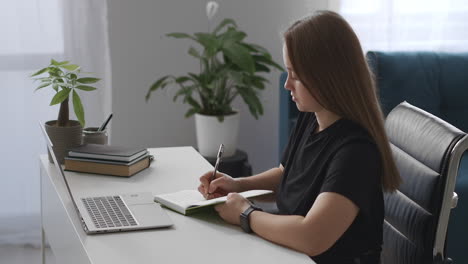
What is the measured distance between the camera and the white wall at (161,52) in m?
3.86

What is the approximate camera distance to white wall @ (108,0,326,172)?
386 centimetres

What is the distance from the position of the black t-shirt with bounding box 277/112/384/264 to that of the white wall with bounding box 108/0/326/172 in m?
2.10

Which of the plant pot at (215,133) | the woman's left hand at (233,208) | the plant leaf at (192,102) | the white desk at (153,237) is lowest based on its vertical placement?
the plant pot at (215,133)

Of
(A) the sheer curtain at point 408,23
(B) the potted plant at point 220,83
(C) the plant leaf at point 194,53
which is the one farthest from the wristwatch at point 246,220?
(A) the sheer curtain at point 408,23

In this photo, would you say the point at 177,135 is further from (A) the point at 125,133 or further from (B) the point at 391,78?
(B) the point at 391,78

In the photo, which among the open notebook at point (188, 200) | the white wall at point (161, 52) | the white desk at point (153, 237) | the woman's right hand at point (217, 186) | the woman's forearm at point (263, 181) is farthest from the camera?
the white wall at point (161, 52)

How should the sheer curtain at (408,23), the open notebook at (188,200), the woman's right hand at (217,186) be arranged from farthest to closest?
1. the sheer curtain at (408,23)
2. the woman's right hand at (217,186)
3. the open notebook at (188,200)

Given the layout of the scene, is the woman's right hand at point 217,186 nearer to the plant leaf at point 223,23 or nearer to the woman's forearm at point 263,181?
the woman's forearm at point 263,181

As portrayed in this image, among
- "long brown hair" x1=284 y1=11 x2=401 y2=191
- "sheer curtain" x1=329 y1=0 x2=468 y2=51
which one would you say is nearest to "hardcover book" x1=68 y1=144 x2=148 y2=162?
"long brown hair" x1=284 y1=11 x2=401 y2=191

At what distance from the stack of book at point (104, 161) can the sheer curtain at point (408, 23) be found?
2.15m

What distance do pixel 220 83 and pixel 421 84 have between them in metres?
1.01

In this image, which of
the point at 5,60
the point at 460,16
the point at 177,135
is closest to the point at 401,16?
the point at 460,16

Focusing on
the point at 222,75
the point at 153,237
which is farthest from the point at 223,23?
the point at 153,237

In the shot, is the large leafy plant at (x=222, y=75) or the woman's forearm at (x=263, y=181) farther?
the large leafy plant at (x=222, y=75)
